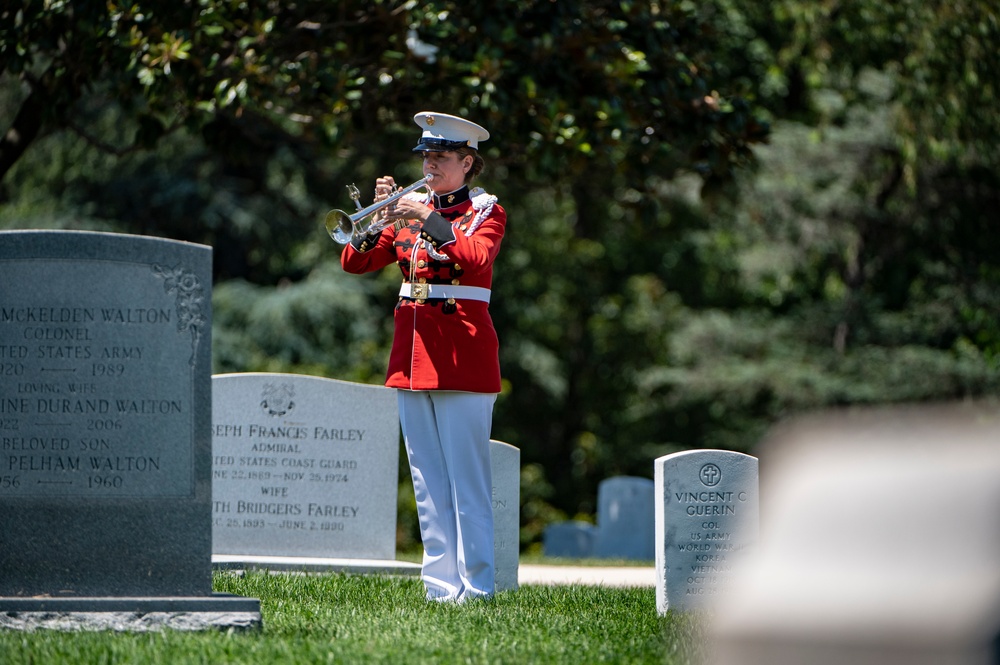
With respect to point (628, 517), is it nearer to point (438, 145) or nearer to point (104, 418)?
point (438, 145)

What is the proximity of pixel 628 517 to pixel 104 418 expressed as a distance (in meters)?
10.1

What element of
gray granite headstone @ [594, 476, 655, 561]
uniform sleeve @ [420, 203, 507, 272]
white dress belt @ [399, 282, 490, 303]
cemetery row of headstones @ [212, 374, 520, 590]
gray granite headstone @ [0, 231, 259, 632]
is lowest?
gray granite headstone @ [594, 476, 655, 561]

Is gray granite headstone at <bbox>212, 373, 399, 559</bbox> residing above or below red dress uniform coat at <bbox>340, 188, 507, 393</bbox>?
below

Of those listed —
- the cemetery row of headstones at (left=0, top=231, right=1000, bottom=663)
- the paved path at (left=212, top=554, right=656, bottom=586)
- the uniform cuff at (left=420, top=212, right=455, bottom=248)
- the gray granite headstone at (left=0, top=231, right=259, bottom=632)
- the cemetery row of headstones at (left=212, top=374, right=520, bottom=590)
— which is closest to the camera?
the cemetery row of headstones at (left=0, top=231, right=1000, bottom=663)

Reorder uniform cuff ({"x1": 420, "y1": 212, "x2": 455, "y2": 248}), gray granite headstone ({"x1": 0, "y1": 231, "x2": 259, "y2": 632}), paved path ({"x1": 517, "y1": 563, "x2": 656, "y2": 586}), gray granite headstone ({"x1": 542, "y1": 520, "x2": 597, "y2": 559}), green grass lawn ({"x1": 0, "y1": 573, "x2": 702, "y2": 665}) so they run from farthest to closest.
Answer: gray granite headstone ({"x1": 542, "y1": 520, "x2": 597, "y2": 559})
paved path ({"x1": 517, "y1": 563, "x2": 656, "y2": 586})
uniform cuff ({"x1": 420, "y1": 212, "x2": 455, "y2": 248})
gray granite headstone ({"x1": 0, "y1": 231, "x2": 259, "y2": 632})
green grass lawn ({"x1": 0, "y1": 573, "x2": 702, "y2": 665})

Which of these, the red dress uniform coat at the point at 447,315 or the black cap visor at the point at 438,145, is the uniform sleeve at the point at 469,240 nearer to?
the red dress uniform coat at the point at 447,315

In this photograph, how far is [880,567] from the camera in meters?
2.89

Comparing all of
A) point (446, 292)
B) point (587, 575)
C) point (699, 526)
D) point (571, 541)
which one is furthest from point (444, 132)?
point (571, 541)

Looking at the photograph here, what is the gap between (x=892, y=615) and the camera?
279cm

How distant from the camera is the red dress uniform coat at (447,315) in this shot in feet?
20.5

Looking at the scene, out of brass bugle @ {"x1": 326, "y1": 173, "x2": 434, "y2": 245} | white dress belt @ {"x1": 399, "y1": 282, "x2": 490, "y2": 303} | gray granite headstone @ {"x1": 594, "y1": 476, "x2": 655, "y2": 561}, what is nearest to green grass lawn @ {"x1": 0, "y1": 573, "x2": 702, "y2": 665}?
white dress belt @ {"x1": 399, "y1": 282, "x2": 490, "y2": 303}

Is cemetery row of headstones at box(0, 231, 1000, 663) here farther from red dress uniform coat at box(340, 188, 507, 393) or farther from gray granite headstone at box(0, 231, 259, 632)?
red dress uniform coat at box(340, 188, 507, 393)

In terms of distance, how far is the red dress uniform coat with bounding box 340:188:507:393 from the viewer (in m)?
6.26

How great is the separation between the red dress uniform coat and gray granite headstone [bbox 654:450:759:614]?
41.3 inches
